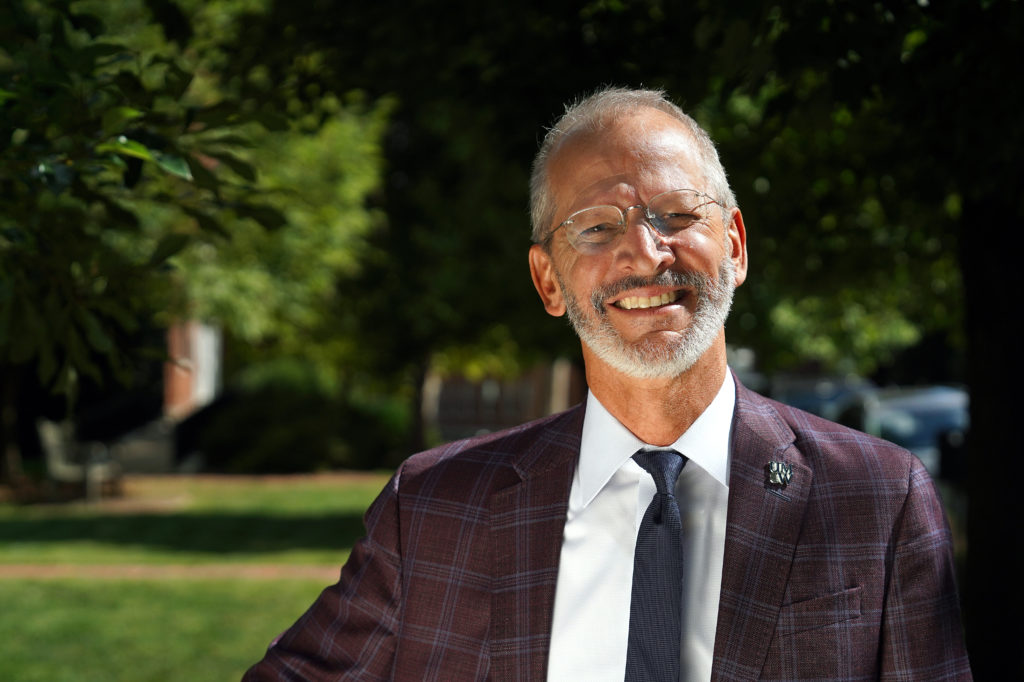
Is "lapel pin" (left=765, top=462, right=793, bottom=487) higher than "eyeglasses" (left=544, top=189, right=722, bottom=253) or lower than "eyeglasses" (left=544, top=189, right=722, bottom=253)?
lower

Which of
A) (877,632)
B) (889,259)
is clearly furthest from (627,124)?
(889,259)

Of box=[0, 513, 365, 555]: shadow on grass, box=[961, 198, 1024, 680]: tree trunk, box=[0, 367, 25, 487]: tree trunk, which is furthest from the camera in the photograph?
box=[0, 367, 25, 487]: tree trunk

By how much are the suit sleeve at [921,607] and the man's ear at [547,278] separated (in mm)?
798

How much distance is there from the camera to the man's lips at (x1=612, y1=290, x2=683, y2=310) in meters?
2.16

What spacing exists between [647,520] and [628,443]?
185 mm

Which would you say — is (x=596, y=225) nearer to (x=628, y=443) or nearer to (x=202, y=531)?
(x=628, y=443)

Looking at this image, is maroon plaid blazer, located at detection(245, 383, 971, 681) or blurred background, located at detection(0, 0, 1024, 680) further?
blurred background, located at detection(0, 0, 1024, 680)

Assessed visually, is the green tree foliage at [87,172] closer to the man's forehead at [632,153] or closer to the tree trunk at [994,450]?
the man's forehead at [632,153]

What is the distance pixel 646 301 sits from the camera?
2.16 metres

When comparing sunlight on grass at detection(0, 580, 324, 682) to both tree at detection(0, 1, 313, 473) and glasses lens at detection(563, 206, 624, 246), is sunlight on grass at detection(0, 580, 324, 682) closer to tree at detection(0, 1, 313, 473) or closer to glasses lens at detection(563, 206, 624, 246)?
tree at detection(0, 1, 313, 473)

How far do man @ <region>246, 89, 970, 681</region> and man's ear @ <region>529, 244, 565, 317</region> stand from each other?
0.02 metres

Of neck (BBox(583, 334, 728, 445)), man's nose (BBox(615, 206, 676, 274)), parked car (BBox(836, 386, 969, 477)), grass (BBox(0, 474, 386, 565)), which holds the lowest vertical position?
grass (BBox(0, 474, 386, 565))

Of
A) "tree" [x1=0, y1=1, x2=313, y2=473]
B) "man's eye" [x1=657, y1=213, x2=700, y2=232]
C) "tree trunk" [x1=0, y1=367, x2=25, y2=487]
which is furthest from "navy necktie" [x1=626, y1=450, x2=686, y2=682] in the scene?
"tree trunk" [x1=0, y1=367, x2=25, y2=487]

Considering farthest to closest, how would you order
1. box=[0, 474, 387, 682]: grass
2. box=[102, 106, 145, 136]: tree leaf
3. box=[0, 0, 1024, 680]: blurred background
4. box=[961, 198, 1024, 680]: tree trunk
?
box=[0, 474, 387, 682]: grass
box=[961, 198, 1024, 680]: tree trunk
box=[0, 0, 1024, 680]: blurred background
box=[102, 106, 145, 136]: tree leaf
